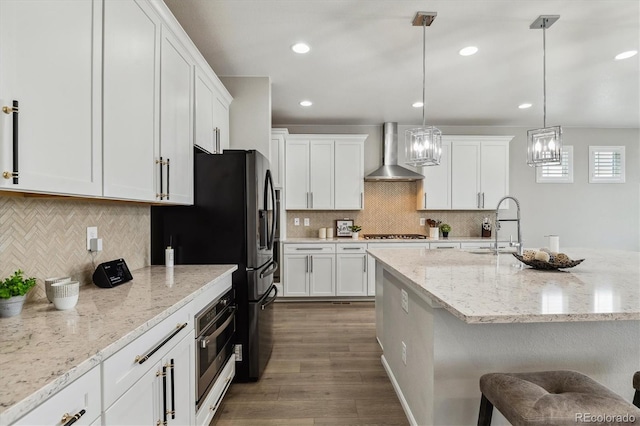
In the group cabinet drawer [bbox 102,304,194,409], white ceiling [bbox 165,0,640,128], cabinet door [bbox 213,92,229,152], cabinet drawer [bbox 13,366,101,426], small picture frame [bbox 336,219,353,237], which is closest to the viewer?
cabinet drawer [bbox 13,366,101,426]

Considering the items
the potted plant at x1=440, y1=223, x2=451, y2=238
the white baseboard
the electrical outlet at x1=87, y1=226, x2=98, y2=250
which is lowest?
the white baseboard

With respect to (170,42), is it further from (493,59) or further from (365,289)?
(365,289)

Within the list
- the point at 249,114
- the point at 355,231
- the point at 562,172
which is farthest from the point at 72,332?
the point at 562,172

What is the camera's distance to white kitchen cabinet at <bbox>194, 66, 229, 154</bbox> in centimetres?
251

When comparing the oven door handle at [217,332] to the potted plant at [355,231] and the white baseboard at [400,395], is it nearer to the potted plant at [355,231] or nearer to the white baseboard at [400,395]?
the white baseboard at [400,395]

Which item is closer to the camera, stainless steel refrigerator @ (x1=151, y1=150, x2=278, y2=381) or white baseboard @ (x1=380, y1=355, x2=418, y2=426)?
white baseboard @ (x1=380, y1=355, x2=418, y2=426)

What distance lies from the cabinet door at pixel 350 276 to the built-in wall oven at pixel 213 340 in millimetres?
2471

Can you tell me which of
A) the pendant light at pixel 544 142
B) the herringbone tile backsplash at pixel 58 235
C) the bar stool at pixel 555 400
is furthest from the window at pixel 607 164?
the herringbone tile backsplash at pixel 58 235

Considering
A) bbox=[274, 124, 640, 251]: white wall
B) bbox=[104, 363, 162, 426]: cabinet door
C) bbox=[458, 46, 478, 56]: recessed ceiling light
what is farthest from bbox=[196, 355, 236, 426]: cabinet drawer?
bbox=[274, 124, 640, 251]: white wall

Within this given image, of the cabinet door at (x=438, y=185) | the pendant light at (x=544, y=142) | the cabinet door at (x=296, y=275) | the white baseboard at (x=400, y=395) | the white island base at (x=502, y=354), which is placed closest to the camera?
the white island base at (x=502, y=354)

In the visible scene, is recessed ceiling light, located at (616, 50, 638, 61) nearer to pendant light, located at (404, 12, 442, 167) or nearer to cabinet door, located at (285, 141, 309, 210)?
pendant light, located at (404, 12, 442, 167)

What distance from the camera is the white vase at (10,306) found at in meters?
1.20

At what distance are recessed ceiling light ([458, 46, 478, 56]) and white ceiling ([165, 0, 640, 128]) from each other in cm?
6

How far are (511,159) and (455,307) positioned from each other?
501 centimetres
